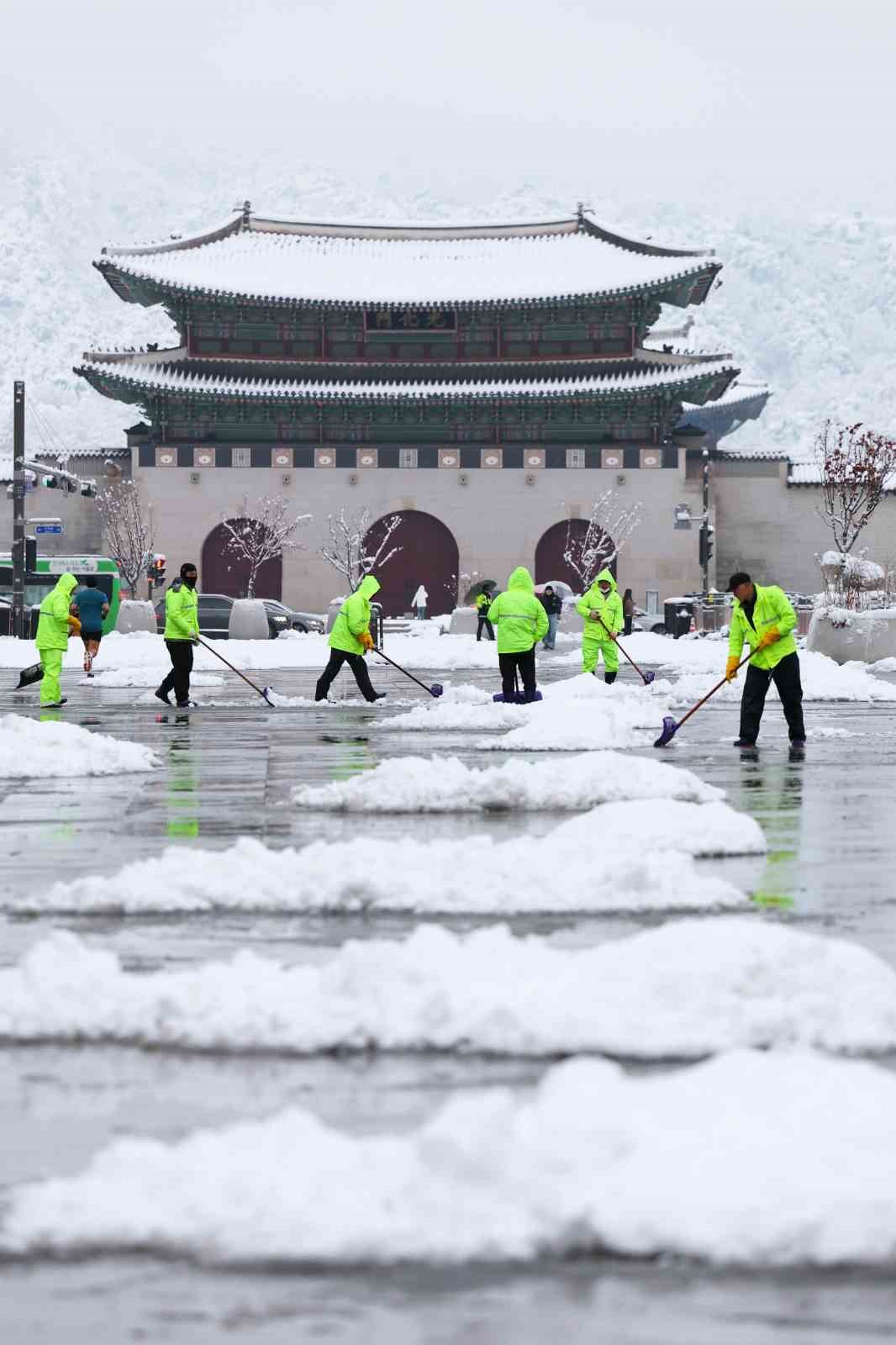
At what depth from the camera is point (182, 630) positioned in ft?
68.9

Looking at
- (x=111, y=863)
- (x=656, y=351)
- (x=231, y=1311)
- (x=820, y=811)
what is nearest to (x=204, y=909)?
(x=111, y=863)

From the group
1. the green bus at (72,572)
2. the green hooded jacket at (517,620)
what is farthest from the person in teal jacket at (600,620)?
the green bus at (72,572)

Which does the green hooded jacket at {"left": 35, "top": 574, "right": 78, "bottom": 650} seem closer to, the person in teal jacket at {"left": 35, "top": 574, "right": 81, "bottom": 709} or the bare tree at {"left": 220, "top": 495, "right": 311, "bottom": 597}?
the person in teal jacket at {"left": 35, "top": 574, "right": 81, "bottom": 709}

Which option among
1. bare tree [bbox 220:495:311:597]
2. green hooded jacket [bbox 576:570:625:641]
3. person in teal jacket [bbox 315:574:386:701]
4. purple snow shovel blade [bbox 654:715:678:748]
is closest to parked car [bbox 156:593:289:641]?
bare tree [bbox 220:495:311:597]

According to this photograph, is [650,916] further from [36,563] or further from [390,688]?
[36,563]

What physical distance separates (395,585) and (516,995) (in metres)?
56.5

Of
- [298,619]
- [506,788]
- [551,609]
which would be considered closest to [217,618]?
[298,619]

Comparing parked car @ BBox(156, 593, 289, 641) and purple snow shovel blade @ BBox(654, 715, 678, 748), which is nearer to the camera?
purple snow shovel blade @ BBox(654, 715, 678, 748)

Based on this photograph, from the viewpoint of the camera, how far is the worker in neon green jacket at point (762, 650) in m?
15.9

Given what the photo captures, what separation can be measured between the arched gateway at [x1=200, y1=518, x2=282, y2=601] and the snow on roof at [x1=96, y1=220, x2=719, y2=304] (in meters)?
7.54

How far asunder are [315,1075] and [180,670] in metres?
16.9

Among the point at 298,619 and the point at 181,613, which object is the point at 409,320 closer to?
the point at 298,619

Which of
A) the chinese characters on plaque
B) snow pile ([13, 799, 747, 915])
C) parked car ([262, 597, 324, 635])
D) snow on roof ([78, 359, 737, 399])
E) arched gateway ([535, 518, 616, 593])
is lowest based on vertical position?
parked car ([262, 597, 324, 635])

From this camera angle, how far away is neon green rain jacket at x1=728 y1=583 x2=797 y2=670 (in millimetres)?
15844
